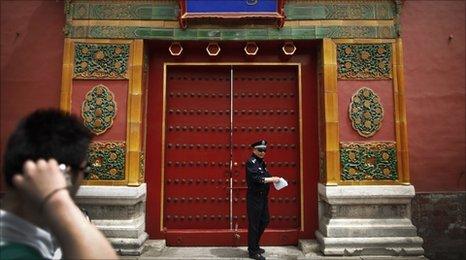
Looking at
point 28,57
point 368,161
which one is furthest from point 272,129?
point 28,57

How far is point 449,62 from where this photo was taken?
580 centimetres

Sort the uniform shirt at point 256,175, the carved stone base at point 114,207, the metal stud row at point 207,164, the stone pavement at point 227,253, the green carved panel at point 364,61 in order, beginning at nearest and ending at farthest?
the uniform shirt at point 256,175, the stone pavement at point 227,253, the carved stone base at point 114,207, the green carved panel at point 364,61, the metal stud row at point 207,164

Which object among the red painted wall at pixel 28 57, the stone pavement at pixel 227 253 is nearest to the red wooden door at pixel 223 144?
the stone pavement at pixel 227 253

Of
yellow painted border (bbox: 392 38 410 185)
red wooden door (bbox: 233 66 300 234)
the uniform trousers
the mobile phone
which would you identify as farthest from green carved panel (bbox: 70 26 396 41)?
the mobile phone

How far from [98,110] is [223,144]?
2028mm

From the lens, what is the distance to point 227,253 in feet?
17.4

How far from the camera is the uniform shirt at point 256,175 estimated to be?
4.91 meters

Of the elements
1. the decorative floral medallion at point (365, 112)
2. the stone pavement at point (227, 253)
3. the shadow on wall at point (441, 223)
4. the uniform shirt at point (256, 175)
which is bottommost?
the stone pavement at point (227, 253)

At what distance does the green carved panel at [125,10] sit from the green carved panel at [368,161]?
3443 mm

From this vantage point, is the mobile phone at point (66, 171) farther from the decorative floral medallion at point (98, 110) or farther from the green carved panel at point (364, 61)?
the green carved panel at point (364, 61)

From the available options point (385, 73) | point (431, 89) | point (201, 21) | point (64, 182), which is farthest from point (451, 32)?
point (64, 182)

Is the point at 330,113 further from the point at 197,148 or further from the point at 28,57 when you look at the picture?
the point at 28,57

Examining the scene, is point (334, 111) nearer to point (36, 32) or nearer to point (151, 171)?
point (151, 171)

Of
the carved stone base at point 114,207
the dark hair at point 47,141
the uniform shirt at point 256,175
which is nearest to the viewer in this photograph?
the dark hair at point 47,141
